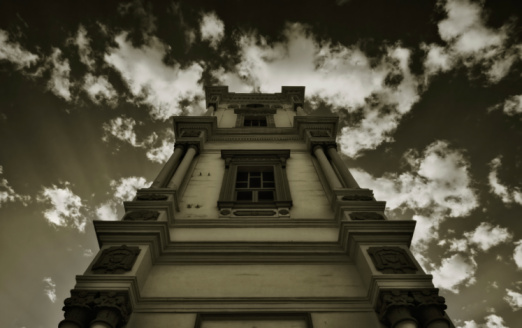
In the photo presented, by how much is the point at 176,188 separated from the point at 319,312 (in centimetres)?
545

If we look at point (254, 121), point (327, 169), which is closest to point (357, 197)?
point (327, 169)

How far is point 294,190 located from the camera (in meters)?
12.1

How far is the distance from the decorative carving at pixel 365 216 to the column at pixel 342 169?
200 cm

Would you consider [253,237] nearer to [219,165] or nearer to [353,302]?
[353,302]

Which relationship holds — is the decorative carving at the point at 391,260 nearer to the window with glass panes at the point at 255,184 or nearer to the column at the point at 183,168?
the window with glass panes at the point at 255,184

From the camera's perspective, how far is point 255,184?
13266 mm

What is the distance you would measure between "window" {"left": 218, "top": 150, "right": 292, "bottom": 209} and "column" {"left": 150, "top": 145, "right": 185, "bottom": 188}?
1.56 m

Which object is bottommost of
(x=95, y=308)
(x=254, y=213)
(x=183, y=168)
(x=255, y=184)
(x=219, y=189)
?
(x=95, y=308)

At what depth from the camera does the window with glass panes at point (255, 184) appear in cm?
1220

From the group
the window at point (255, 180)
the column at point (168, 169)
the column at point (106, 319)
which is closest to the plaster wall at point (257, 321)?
the column at point (106, 319)

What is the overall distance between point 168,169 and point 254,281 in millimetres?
5641

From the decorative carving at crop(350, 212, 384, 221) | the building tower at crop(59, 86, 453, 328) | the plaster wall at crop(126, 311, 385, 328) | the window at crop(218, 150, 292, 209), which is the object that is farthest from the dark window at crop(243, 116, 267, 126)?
the plaster wall at crop(126, 311, 385, 328)

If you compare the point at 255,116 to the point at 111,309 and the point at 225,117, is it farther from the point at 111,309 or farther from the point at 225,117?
the point at 111,309

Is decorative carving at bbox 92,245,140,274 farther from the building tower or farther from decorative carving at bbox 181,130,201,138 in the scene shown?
decorative carving at bbox 181,130,201,138
